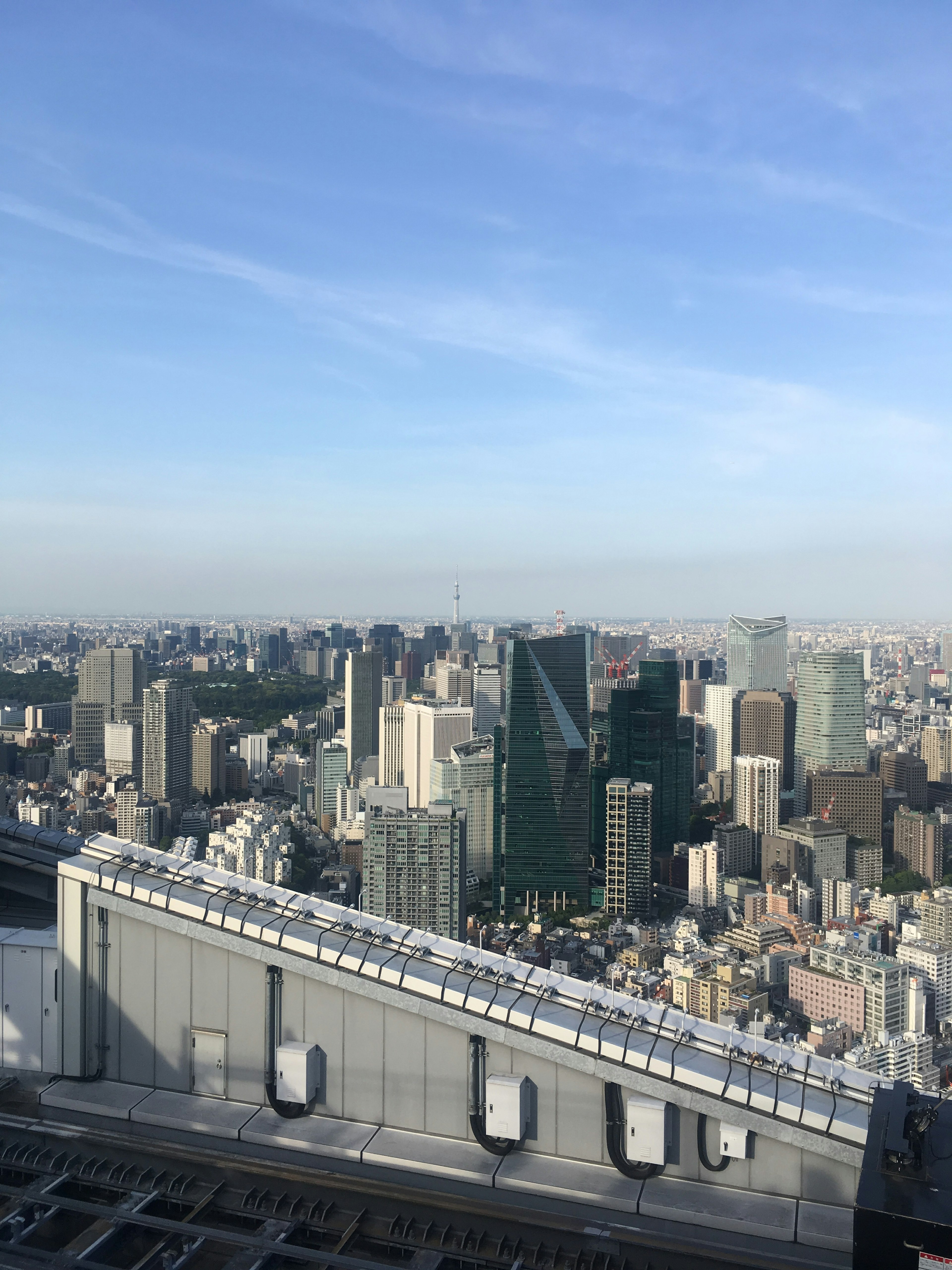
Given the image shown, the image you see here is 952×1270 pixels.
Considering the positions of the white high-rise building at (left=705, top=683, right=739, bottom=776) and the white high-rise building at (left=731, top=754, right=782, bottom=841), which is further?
the white high-rise building at (left=705, top=683, right=739, bottom=776)

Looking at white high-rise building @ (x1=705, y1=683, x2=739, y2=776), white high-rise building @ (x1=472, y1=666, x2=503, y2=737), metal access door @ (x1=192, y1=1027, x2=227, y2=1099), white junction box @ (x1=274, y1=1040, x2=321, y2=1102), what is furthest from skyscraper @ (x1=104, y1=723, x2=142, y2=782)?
white junction box @ (x1=274, y1=1040, x2=321, y2=1102)

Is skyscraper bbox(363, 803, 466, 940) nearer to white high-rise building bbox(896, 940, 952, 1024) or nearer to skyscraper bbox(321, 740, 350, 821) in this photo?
white high-rise building bbox(896, 940, 952, 1024)

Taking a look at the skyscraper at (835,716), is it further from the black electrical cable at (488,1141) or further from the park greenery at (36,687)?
the black electrical cable at (488,1141)

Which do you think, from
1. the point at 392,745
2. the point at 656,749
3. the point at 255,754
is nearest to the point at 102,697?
the point at 255,754

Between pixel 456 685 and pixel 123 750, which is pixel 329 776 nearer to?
pixel 123 750

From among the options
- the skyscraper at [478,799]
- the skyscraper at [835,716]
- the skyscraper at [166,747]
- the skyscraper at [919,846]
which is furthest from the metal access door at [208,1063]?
the skyscraper at [835,716]
